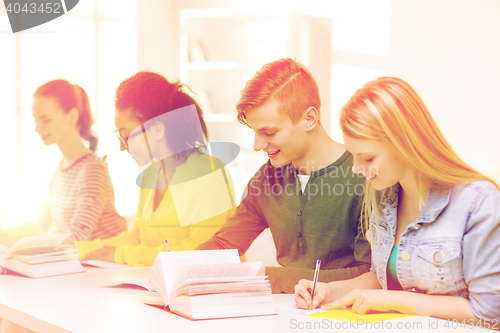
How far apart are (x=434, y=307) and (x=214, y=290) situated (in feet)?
1.50

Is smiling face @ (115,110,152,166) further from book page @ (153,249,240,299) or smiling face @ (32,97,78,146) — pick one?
book page @ (153,249,240,299)

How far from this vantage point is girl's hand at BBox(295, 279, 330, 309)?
977mm

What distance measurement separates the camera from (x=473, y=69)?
1688 mm

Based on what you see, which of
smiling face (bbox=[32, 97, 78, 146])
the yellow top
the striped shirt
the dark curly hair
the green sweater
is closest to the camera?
the green sweater

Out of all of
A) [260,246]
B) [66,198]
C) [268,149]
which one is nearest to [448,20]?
[268,149]

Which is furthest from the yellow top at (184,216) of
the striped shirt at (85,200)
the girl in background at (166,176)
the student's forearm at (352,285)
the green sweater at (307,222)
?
the student's forearm at (352,285)

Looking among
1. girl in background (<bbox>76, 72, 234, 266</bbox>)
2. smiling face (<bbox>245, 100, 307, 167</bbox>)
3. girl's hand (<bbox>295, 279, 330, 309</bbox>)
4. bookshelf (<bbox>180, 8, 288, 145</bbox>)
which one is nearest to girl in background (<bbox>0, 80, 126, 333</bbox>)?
girl in background (<bbox>76, 72, 234, 266</bbox>)

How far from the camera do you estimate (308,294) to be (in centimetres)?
99

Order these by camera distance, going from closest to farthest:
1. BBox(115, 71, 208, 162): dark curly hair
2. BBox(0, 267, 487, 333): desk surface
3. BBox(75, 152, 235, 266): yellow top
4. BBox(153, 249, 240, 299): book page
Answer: BBox(0, 267, 487, 333): desk surface < BBox(153, 249, 240, 299): book page < BBox(75, 152, 235, 266): yellow top < BBox(115, 71, 208, 162): dark curly hair

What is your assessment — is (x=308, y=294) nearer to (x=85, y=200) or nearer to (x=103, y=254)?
(x=103, y=254)

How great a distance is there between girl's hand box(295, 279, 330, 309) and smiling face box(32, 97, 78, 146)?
1.53 metres

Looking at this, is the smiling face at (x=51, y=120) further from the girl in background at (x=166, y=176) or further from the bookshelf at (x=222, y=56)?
the bookshelf at (x=222, y=56)

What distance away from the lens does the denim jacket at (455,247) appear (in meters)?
0.91

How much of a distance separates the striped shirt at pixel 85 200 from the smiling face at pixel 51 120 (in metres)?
0.15
